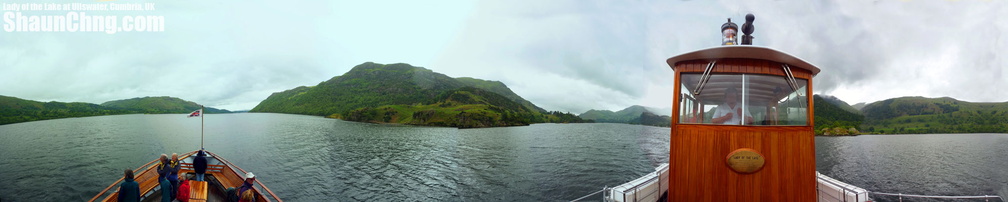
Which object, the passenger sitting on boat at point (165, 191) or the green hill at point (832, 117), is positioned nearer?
the passenger sitting on boat at point (165, 191)

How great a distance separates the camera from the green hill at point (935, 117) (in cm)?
11781

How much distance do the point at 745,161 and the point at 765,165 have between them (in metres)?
0.31

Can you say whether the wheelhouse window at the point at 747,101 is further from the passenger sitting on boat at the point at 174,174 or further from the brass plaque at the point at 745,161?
the passenger sitting on boat at the point at 174,174

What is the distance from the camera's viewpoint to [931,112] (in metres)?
136

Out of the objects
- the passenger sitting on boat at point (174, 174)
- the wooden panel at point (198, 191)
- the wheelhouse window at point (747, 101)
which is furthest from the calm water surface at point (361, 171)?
the wheelhouse window at point (747, 101)

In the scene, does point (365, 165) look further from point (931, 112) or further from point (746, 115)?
point (931, 112)

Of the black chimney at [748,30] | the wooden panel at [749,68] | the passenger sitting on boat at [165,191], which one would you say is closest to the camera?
the wooden panel at [749,68]

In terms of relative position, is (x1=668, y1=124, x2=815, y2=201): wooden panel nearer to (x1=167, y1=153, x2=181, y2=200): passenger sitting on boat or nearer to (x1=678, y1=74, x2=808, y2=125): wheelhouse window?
(x1=678, y1=74, x2=808, y2=125): wheelhouse window

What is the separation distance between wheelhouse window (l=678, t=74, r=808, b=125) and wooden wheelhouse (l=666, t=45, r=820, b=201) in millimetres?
12

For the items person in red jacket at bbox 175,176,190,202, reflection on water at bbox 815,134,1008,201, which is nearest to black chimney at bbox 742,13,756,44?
person in red jacket at bbox 175,176,190,202

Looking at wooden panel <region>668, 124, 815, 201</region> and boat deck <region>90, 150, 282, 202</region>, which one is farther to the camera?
boat deck <region>90, 150, 282, 202</region>

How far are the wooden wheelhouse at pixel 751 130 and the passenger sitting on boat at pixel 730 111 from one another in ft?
0.04

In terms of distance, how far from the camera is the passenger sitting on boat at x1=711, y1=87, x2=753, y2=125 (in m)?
5.26

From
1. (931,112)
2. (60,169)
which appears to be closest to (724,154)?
(60,169)
